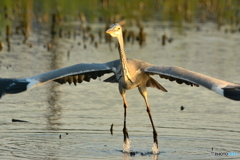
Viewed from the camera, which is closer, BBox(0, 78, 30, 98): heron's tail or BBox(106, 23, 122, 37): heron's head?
BBox(0, 78, 30, 98): heron's tail

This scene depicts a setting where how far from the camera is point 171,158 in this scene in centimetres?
930

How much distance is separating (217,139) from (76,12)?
67.8ft

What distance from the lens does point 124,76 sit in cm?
988

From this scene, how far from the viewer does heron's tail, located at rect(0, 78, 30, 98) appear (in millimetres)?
8852

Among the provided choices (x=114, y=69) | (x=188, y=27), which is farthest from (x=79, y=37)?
(x=114, y=69)

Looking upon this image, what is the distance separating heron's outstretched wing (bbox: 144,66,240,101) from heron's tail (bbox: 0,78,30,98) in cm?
196

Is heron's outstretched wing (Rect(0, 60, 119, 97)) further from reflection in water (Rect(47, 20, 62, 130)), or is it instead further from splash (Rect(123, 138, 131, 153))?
splash (Rect(123, 138, 131, 153))

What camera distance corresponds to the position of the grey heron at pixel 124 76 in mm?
8672

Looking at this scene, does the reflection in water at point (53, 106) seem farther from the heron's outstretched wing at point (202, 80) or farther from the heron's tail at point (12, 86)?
the heron's outstretched wing at point (202, 80)

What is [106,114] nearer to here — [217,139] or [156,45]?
[217,139]

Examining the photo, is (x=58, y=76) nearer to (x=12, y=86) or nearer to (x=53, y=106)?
(x=12, y=86)

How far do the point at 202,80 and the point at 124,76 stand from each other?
1.49 metres

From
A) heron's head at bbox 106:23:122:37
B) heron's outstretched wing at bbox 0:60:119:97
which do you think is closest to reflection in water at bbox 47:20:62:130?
heron's outstretched wing at bbox 0:60:119:97

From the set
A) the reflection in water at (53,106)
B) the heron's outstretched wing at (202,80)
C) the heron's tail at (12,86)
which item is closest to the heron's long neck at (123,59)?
the heron's outstretched wing at (202,80)
